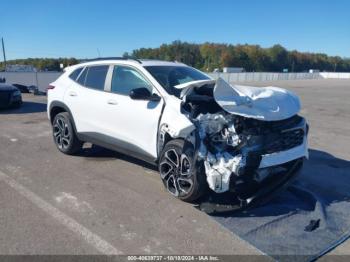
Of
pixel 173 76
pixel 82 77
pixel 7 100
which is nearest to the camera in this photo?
pixel 173 76

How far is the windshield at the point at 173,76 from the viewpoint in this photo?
4.84 metres

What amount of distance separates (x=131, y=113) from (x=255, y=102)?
183cm

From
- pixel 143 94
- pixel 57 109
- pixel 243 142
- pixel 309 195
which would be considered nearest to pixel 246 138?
pixel 243 142

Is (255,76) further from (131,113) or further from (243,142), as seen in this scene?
(243,142)

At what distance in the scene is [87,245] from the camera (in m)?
3.34

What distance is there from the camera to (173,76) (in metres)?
5.21

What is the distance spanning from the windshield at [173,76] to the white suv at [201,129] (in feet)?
0.06

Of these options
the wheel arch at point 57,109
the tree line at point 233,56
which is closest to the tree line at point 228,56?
the tree line at point 233,56

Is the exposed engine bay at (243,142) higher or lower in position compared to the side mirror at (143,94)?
lower

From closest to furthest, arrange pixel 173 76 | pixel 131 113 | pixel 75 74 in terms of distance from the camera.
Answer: pixel 131 113 → pixel 173 76 → pixel 75 74

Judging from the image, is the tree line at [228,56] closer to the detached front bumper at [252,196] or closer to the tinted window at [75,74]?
the tinted window at [75,74]

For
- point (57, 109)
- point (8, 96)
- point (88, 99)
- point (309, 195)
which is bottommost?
point (309, 195)

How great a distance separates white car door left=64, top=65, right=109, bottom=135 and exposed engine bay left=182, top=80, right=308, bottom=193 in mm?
1888

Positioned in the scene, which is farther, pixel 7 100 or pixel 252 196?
pixel 7 100
